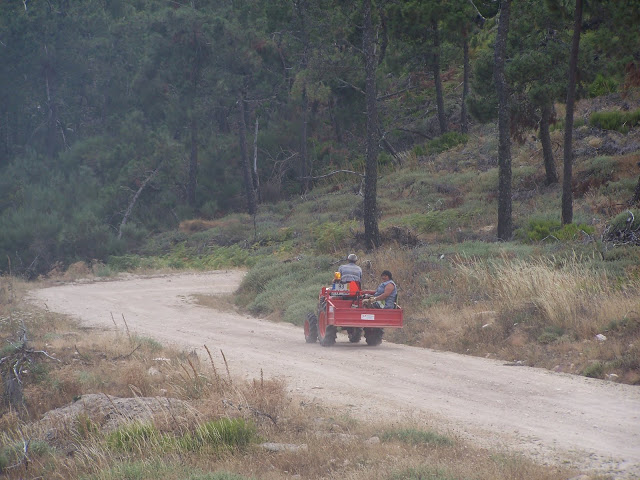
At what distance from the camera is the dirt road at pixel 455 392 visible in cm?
795

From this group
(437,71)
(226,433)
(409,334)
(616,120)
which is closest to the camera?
(226,433)

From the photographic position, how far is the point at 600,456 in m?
7.40

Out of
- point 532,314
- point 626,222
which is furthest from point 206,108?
point 532,314

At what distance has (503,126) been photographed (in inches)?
894

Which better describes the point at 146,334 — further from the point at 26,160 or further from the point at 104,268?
the point at 26,160

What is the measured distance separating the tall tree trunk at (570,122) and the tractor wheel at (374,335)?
33.5 feet

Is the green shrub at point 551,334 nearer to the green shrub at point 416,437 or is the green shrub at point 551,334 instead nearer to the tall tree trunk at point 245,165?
the green shrub at point 416,437

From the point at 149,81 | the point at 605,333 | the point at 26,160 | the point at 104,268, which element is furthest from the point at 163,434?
the point at 26,160

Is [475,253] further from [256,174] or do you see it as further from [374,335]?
[256,174]

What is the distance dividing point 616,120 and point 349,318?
75.3 ft

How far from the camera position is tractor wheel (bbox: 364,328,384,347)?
49.0 ft

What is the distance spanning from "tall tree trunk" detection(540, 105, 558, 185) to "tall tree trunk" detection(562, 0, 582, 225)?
20.2 feet

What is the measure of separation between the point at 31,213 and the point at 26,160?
37.3 ft

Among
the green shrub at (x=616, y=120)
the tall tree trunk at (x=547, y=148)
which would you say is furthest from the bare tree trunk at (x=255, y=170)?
the tall tree trunk at (x=547, y=148)
